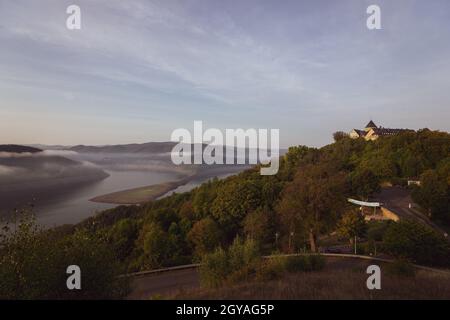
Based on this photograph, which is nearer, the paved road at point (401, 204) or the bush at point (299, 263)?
the bush at point (299, 263)

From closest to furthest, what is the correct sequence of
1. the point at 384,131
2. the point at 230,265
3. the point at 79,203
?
the point at 230,265
the point at 79,203
the point at 384,131

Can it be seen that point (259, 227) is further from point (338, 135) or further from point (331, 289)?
point (338, 135)

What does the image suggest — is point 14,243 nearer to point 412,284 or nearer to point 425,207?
point 412,284

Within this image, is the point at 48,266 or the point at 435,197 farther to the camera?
the point at 435,197

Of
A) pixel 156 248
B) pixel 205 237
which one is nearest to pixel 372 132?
pixel 205 237

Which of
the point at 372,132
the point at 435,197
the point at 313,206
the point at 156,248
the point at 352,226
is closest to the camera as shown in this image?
the point at 352,226

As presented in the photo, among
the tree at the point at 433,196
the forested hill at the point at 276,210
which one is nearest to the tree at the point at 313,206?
the forested hill at the point at 276,210

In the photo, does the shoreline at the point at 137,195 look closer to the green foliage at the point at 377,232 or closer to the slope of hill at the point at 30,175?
the slope of hill at the point at 30,175
